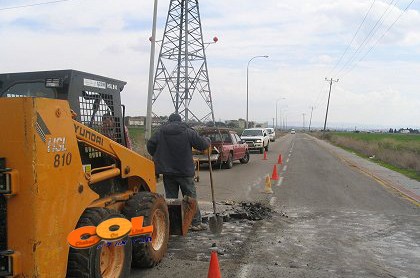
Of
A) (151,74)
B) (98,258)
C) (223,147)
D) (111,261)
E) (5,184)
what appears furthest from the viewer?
(223,147)

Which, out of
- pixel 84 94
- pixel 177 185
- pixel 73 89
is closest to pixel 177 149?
pixel 177 185

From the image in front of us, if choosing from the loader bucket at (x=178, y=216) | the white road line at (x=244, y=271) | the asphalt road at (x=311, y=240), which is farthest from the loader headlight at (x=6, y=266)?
the loader bucket at (x=178, y=216)

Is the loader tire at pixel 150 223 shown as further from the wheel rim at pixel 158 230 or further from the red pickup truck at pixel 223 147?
the red pickup truck at pixel 223 147

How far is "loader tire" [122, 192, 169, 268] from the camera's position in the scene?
5504 millimetres

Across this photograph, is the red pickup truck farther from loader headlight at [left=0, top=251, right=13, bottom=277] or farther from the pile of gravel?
loader headlight at [left=0, top=251, right=13, bottom=277]

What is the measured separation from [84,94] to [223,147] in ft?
51.7

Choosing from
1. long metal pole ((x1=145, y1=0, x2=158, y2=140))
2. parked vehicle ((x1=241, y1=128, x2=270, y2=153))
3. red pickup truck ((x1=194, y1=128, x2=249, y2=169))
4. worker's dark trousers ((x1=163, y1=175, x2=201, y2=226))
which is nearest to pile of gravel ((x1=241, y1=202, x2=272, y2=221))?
worker's dark trousers ((x1=163, y1=175, x2=201, y2=226))

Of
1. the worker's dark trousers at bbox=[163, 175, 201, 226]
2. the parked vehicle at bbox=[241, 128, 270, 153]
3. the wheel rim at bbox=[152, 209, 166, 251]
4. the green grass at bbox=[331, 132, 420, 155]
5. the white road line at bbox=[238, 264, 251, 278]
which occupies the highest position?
the worker's dark trousers at bbox=[163, 175, 201, 226]

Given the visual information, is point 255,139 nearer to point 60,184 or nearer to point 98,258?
point 98,258

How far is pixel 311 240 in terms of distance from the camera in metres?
7.71

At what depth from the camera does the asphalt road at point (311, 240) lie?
6047 mm

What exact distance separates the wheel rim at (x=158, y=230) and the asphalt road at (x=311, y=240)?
0.27 m

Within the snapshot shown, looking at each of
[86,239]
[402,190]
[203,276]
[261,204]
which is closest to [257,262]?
[203,276]

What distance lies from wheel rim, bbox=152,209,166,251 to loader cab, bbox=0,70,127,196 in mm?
586
